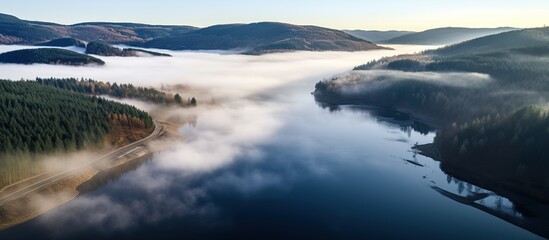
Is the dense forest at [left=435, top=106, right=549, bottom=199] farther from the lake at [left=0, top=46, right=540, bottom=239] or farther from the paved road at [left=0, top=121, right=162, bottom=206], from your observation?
the paved road at [left=0, top=121, right=162, bottom=206]

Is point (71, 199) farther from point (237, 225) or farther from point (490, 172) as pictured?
point (490, 172)

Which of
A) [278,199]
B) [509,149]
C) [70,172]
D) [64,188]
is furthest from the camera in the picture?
[509,149]

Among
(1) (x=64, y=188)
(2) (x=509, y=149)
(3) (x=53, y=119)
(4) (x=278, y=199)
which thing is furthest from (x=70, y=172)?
(2) (x=509, y=149)

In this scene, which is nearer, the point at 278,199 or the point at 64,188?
the point at 278,199

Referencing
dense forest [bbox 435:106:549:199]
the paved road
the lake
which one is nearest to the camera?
the lake

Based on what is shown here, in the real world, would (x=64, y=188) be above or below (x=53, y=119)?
below

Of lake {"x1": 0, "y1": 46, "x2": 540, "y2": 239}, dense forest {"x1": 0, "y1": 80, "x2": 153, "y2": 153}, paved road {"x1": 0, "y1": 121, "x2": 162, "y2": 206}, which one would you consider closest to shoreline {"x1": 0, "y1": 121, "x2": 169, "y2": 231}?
paved road {"x1": 0, "y1": 121, "x2": 162, "y2": 206}

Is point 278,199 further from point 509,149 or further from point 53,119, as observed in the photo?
point 53,119

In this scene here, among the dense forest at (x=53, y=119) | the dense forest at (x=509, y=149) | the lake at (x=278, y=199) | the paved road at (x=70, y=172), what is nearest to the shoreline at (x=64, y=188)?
the paved road at (x=70, y=172)

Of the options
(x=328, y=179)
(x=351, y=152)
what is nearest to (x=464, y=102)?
(x=351, y=152)
